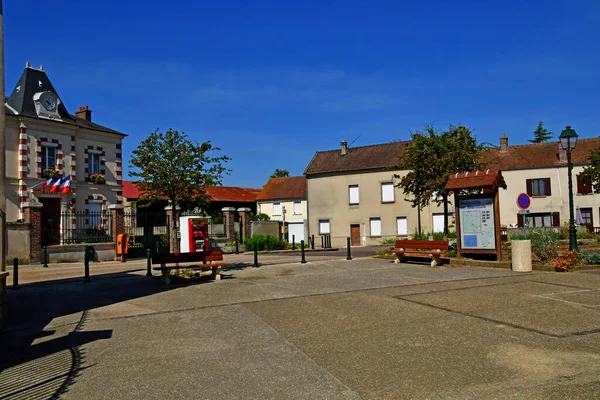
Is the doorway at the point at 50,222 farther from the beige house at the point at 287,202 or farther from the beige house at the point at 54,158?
the beige house at the point at 287,202

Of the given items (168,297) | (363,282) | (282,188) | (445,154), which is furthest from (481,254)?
(282,188)

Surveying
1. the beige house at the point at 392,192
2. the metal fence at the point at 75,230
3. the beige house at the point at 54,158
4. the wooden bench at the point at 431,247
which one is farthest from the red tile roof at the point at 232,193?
the wooden bench at the point at 431,247

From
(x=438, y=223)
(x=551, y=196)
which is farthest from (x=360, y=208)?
(x=551, y=196)

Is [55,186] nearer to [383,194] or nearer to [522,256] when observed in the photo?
[522,256]

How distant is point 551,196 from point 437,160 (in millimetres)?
21352

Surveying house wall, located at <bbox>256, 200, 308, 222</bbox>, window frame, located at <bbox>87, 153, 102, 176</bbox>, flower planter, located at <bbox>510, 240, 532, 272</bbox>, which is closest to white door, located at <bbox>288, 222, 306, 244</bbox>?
house wall, located at <bbox>256, 200, 308, 222</bbox>

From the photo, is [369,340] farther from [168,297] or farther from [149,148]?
[149,148]

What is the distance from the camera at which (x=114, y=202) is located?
31266mm

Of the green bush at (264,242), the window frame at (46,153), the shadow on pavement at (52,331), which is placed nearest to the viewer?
the shadow on pavement at (52,331)

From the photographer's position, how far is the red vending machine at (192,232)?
19562 millimetres

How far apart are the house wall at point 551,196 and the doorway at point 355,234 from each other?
11958mm

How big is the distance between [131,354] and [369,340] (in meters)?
2.95

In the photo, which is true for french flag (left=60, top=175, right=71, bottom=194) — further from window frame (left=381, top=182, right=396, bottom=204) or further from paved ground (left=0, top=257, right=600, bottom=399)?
window frame (left=381, top=182, right=396, bottom=204)

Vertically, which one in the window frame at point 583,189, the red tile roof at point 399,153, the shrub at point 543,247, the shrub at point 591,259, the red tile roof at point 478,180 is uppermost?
the red tile roof at point 399,153
